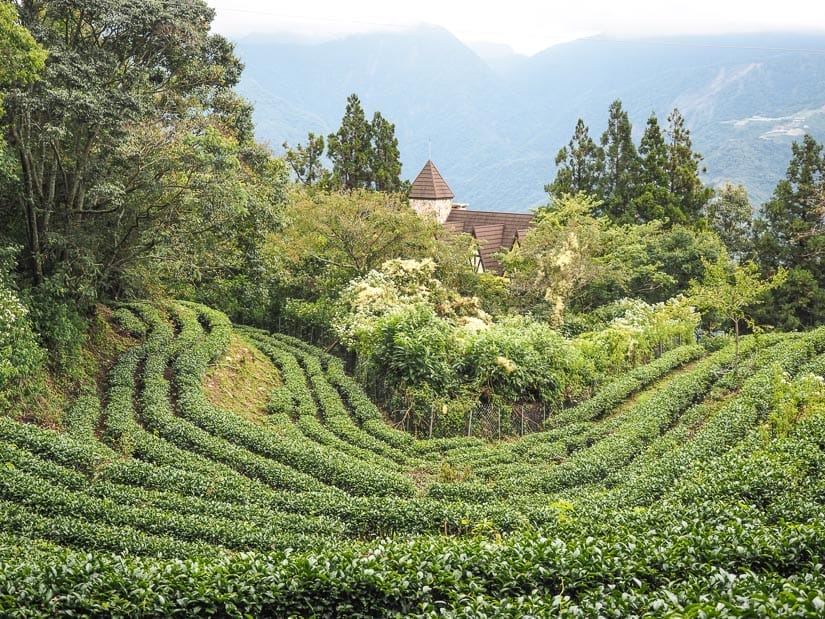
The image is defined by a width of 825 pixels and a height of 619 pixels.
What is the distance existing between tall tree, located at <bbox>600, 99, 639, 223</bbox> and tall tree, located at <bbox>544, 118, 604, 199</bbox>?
502 millimetres

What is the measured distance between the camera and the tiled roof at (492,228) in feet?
142

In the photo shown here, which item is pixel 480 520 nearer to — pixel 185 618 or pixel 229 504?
pixel 229 504

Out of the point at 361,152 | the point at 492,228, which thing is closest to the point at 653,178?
the point at 492,228

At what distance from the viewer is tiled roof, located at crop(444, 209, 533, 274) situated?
1705 inches

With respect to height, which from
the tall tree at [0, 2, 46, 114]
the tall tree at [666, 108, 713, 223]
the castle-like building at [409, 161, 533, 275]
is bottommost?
the tall tree at [0, 2, 46, 114]

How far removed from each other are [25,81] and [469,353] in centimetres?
1266

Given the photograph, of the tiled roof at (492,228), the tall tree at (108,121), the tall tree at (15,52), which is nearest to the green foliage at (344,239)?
the tall tree at (108,121)

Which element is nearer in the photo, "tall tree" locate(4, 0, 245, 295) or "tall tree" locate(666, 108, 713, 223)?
"tall tree" locate(4, 0, 245, 295)

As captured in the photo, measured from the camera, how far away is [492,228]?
45.1m

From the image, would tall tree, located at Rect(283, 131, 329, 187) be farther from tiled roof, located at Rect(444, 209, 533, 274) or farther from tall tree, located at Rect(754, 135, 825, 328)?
tall tree, located at Rect(754, 135, 825, 328)

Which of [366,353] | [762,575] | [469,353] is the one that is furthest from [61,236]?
[762,575]

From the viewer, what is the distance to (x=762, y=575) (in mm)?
7836

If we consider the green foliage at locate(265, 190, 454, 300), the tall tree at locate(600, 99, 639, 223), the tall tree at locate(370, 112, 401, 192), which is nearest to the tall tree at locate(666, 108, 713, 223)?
the tall tree at locate(600, 99, 639, 223)

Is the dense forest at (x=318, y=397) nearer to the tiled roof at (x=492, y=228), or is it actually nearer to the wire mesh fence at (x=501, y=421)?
the wire mesh fence at (x=501, y=421)
